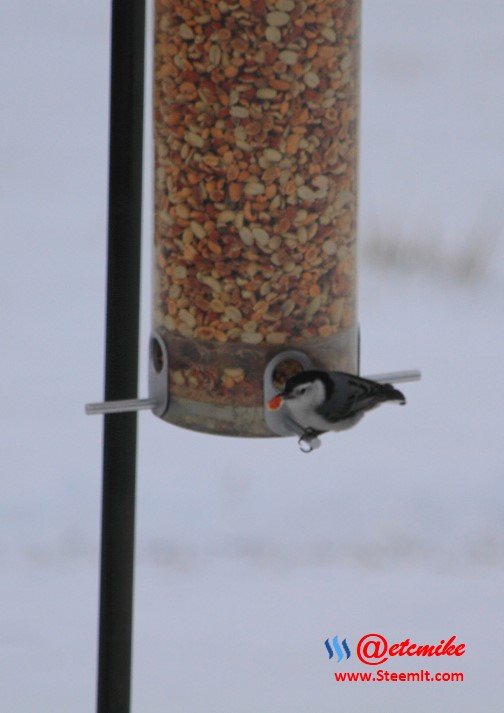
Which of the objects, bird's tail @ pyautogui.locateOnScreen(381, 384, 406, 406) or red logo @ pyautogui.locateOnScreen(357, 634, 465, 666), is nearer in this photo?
bird's tail @ pyautogui.locateOnScreen(381, 384, 406, 406)

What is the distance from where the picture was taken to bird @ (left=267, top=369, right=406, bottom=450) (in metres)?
1.63

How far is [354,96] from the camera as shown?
1.76 metres

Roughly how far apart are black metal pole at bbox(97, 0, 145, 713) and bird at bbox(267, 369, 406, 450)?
0.19 m

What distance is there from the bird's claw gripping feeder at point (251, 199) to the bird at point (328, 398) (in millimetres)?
54

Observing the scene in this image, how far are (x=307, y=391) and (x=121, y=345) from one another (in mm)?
225

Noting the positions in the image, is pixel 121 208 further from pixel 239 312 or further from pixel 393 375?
pixel 393 375

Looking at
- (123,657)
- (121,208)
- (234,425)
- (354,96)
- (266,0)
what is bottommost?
(123,657)

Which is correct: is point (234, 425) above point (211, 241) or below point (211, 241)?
below

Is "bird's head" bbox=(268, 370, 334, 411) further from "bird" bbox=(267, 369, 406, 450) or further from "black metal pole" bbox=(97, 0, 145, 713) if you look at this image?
"black metal pole" bbox=(97, 0, 145, 713)

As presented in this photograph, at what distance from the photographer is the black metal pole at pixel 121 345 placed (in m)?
1.58

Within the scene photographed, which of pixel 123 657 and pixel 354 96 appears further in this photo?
pixel 354 96

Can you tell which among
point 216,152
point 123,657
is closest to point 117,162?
point 216,152

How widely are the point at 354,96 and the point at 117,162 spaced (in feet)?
1.14

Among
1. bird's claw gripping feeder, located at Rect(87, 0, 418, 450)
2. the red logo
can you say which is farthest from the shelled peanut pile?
the red logo
